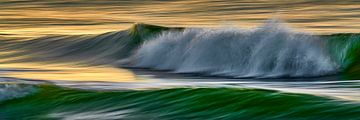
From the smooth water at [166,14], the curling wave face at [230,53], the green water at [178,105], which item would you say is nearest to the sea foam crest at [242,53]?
the curling wave face at [230,53]

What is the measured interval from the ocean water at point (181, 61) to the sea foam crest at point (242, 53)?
0.9 inches

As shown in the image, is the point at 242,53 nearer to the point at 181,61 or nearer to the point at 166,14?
the point at 181,61

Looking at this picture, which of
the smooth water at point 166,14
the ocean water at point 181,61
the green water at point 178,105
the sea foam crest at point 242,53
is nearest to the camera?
the green water at point 178,105

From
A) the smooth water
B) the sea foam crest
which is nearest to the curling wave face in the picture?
the sea foam crest

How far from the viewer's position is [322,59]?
17.1m

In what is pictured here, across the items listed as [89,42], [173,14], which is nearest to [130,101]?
[89,42]

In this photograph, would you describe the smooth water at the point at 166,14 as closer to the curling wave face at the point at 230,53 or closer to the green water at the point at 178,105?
the curling wave face at the point at 230,53

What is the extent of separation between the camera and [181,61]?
19.0 meters

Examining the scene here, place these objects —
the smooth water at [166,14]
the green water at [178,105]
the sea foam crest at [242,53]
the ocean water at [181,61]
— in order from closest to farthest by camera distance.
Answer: the green water at [178,105]
the ocean water at [181,61]
the sea foam crest at [242,53]
the smooth water at [166,14]

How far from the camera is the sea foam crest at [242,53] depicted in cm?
1703

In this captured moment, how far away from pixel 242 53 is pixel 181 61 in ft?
3.50

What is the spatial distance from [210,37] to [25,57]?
3933 millimetres

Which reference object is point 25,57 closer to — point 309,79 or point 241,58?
point 241,58

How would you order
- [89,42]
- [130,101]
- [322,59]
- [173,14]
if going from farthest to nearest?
[173,14] < [89,42] < [322,59] < [130,101]
